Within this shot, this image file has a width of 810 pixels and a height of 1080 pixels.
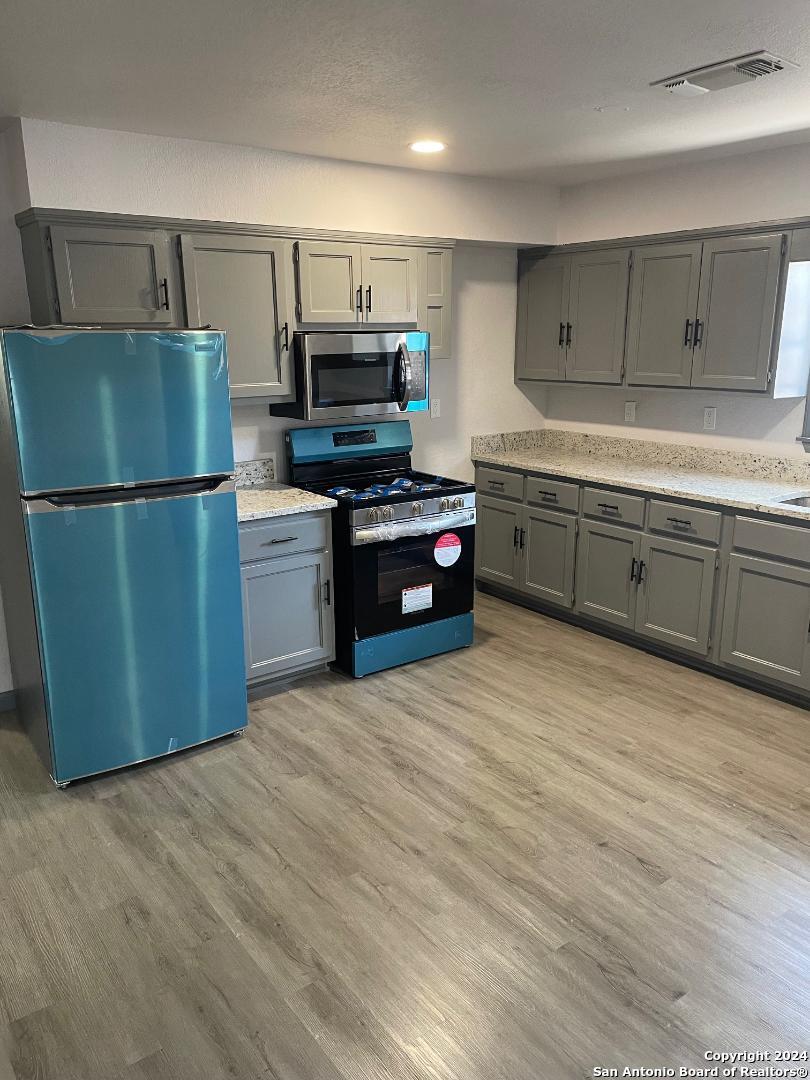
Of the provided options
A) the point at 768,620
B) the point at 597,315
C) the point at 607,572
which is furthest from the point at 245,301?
the point at 768,620

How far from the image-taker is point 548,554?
4.53m

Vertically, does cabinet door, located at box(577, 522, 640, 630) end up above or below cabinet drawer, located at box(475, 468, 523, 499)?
below

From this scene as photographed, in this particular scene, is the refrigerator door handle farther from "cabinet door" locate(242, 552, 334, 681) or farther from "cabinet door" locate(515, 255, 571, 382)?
"cabinet door" locate(515, 255, 571, 382)

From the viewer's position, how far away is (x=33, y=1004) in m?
2.01

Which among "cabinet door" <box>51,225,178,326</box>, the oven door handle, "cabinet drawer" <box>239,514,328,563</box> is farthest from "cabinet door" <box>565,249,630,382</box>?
"cabinet door" <box>51,225,178,326</box>

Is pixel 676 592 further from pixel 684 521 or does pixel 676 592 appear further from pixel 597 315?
pixel 597 315

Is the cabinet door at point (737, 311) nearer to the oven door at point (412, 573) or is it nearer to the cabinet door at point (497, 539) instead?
the cabinet door at point (497, 539)

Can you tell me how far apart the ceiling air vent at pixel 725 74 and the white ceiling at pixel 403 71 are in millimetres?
65

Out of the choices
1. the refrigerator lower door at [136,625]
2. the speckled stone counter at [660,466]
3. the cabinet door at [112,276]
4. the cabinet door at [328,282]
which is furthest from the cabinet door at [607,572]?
the cabinet door at [112,276]

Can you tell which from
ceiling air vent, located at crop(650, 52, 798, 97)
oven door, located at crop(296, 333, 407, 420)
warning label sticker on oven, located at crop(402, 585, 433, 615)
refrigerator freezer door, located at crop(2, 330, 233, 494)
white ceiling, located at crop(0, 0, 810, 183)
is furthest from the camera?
warning label sticker on oven, located at crop(402, 585, 433, 615)

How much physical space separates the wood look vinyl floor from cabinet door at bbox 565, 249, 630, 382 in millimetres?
1956

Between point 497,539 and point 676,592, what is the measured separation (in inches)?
49.9

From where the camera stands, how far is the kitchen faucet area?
2.05 meters

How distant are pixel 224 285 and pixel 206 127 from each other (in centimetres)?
62
